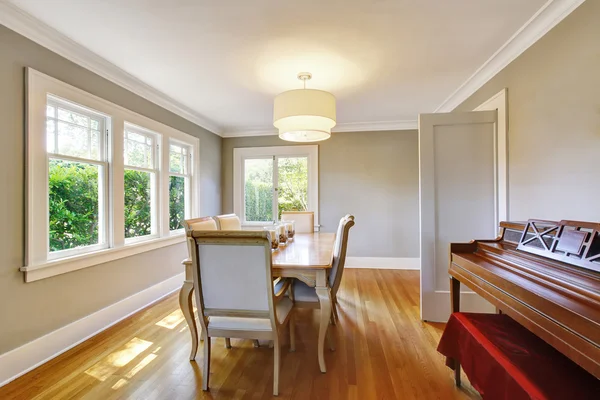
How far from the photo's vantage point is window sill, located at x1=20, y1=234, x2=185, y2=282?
1.96 m

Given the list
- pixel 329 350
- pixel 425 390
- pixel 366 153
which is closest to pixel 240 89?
pixel 366 153

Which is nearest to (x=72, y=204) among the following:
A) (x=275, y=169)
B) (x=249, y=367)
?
(x=249, y=367)

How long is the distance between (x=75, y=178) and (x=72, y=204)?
0.22 m

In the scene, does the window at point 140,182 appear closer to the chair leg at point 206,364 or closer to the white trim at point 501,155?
the chair leg at point 206,364

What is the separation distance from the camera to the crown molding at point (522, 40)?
171cm

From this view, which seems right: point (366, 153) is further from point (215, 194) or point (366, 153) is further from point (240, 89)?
point (215, 194)

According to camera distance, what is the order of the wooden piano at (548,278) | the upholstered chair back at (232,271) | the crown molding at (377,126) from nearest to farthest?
the wooden piano at (548,278), the upholstered chair back at (232,271), the crown molding at (377,126)

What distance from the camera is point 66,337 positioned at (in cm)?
215

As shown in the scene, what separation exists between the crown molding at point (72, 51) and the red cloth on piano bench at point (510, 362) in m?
3.40

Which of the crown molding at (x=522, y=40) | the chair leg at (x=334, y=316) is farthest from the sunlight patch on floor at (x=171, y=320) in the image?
the crown molding at (x=522, y=40)

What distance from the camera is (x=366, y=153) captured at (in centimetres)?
455

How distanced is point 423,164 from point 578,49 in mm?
1211

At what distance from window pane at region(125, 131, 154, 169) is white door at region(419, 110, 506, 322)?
3.02m

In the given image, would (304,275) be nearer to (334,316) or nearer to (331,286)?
(331,286)
